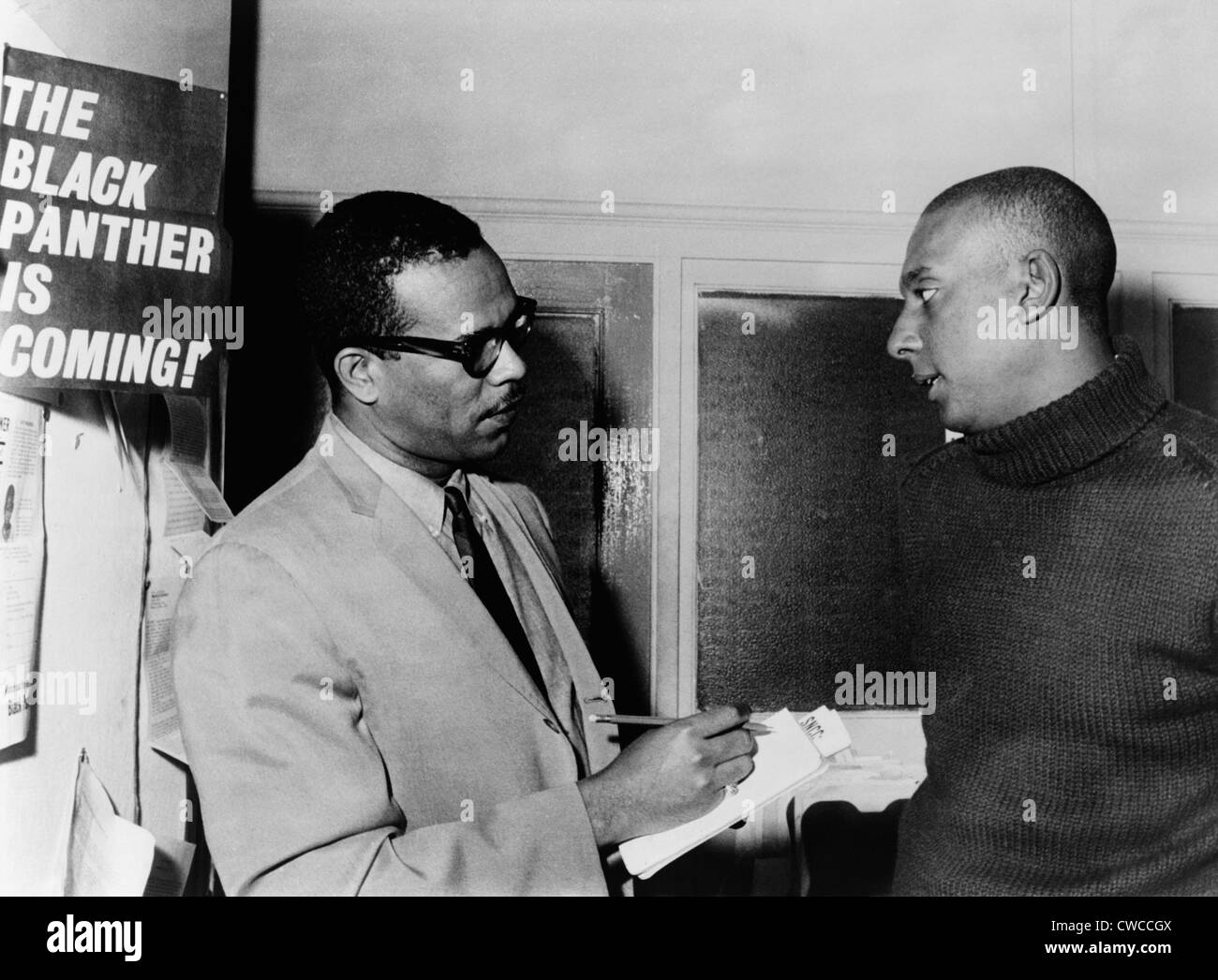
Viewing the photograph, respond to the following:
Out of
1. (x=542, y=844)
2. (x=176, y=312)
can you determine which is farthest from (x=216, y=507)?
(x=542, y=844)

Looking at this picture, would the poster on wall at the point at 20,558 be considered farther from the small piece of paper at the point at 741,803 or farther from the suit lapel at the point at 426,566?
the small piece of paper at the point at 741,803

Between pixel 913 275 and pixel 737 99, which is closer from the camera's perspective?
pixel 913 275

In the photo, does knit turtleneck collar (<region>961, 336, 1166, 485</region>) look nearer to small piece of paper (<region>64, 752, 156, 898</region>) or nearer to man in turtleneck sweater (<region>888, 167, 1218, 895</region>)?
man in turtleneck sweater (<region>888, 167, 1218, 895</region>)

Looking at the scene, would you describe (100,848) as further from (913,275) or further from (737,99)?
(737,99)

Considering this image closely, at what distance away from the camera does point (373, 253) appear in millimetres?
1233

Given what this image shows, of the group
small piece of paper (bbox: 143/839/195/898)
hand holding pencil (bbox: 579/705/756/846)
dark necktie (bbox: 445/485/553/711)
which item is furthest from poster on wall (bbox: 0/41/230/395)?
hand holding pencil (bbox: 579/705/756/846)

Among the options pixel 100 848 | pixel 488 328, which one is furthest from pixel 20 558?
pixel 488 328

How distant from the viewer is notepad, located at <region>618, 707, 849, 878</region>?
1.19m

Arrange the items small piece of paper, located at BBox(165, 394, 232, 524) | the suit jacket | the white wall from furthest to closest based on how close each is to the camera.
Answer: the white wall < small piece of paper, located at BBox(165, 394, 232, 524) < the suit jacket

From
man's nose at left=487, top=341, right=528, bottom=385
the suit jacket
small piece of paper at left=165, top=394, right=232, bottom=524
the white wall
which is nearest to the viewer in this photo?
the suit jacket

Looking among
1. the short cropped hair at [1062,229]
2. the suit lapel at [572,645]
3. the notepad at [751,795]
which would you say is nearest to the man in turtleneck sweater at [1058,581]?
the short cropped hair at [1062,229]

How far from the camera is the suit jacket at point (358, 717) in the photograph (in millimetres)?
1076

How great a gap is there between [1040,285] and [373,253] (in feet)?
2.68
